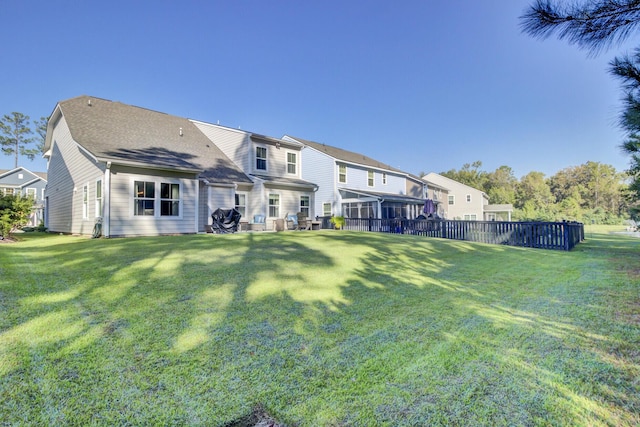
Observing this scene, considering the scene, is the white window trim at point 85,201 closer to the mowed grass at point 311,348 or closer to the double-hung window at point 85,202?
the double-hung window at point 85,202

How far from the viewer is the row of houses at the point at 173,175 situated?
436 inches

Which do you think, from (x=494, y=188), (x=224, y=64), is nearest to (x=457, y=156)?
(x=494, y=188)

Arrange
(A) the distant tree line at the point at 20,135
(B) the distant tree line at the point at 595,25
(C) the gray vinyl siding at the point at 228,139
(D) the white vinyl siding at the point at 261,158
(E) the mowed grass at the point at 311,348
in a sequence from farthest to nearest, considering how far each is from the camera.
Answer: (A) the distant tree line at the point at 20,135
(D) the white vinyl siding at the point at 261,158
(C) the gray vinyl siding at the point at 228,139
(B) the distant tree line at the point at 595,25
(E) the mowed grass at the point at 311,348

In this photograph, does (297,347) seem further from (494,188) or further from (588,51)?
(494,188)

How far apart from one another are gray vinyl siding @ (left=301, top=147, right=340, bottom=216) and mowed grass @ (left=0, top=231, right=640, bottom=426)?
1514cm

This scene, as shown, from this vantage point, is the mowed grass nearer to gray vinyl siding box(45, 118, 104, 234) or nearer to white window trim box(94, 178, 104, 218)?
white window trim box(94, 178, 104, 218)

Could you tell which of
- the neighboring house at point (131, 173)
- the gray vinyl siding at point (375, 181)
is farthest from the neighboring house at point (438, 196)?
the neighboring house at point (131, 173)

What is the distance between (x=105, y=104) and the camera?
584 inches

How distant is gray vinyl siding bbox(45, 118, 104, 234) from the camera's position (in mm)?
11727

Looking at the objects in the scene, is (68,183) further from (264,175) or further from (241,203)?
(264,175)

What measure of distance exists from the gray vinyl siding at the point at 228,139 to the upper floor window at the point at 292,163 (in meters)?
3.06

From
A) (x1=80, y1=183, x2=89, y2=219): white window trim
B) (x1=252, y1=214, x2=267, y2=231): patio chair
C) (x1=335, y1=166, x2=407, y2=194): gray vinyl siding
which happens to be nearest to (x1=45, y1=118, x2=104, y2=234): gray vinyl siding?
(x1=80, y1=183, x2=89, y2=219): white window trim

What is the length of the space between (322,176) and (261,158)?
4819 millimetres

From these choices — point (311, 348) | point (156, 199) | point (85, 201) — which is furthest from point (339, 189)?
point (311, 348)
